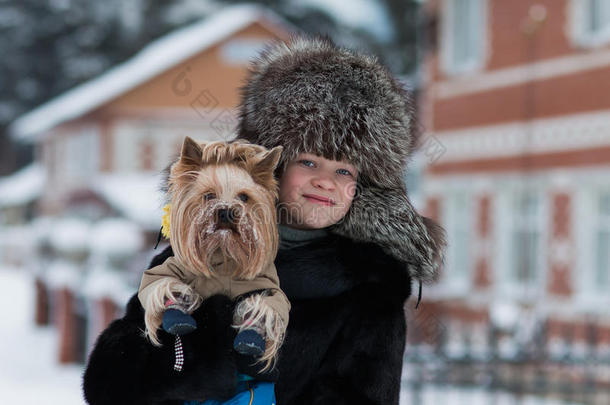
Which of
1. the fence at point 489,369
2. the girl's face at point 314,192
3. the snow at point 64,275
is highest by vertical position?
the snow at point 64,275

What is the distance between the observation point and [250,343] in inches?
81.7

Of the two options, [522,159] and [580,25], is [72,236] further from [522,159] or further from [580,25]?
[580,25]

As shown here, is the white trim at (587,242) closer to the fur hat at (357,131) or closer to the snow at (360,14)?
the fur hat at (357,131)

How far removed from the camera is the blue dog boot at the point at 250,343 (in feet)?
6.81

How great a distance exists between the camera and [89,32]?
1302 inches

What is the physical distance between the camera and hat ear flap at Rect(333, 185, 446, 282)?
250 centimetres

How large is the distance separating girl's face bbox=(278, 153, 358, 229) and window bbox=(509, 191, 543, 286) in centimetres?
988

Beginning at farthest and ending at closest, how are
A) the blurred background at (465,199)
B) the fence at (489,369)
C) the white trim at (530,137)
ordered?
the white trim at (530,137) < the blurred background at (465,199) < the fence at (489,369)

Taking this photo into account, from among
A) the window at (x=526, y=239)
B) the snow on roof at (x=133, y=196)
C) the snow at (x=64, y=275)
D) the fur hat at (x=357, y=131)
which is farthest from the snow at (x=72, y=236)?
the fur hat at (x=357, y=131)

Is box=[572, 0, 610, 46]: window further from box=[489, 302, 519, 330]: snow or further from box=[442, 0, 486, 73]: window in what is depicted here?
box=[489, 302, 519, 330]: snow

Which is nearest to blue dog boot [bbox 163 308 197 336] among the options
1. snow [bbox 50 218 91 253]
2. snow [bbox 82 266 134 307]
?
snow [bbox 82 266 134 307]

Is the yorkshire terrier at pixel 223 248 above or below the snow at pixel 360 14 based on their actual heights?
below

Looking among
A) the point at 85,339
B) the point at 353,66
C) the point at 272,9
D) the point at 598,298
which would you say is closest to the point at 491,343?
the point at 598,298

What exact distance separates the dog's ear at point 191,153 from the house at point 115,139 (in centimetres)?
1045
